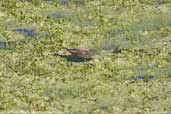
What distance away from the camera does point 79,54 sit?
25312 mm

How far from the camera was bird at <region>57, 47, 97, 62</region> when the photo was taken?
81.7ft

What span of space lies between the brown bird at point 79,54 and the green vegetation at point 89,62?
0.35 m

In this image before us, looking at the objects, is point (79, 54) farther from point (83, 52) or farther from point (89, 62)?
point (89, 62)

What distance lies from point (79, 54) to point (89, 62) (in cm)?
92

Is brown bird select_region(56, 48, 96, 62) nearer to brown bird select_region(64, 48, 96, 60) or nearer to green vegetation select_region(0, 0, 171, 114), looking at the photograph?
brown bird select_region(64, 48, 96, 60)

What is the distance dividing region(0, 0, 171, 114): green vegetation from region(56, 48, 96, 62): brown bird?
346 mm

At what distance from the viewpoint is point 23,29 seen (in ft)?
95.9

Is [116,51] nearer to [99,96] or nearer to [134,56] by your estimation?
[134,56]

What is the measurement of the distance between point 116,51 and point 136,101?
6.09 metres

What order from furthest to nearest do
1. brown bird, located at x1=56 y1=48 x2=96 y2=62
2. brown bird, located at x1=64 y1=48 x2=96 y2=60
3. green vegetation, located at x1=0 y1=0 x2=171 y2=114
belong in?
brown bird, located at x1=64 y1=48 x2=96 y2=60 → brown bird, located at x1=56 y1=48 x2=96 y2=62 → green vegetation, located at x1=0 y1=0 x2=171 y2=114

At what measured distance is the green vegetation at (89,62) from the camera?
66.0 feet

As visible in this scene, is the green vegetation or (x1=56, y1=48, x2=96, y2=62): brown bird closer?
the green vegetation

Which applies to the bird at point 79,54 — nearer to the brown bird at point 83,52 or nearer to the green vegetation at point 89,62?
the brown bird at point 83,52

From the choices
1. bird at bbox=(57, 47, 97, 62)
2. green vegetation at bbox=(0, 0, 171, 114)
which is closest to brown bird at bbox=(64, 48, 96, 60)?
bird at bbox=(57, 47, 97, 62)
